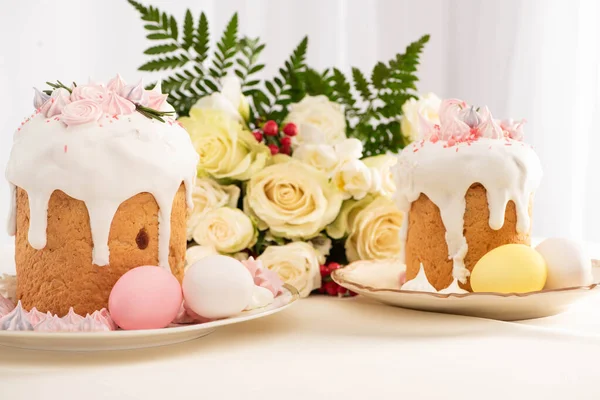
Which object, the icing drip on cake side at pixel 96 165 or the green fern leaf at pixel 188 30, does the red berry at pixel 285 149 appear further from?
the icing drip on cake side at pixel 96 165

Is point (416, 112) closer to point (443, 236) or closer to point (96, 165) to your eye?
point (443, 236)

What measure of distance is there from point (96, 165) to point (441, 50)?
2.37 metres

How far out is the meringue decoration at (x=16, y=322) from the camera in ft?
3.17

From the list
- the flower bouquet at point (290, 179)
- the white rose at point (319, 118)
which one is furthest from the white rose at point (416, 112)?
the white rose at point (319, 118)

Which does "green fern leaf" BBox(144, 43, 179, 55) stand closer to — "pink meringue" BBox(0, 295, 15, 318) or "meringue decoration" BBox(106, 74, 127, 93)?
"meringue decoration" BBox(106, 74, 127, 93)

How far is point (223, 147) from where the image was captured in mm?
1530

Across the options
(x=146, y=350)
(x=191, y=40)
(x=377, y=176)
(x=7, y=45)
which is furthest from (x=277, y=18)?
(x=146, y=350)

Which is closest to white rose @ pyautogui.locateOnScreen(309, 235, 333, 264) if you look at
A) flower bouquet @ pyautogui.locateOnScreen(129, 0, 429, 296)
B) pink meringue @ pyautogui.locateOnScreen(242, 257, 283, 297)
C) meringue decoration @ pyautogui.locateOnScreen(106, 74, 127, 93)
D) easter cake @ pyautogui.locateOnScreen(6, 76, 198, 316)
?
A: flower bouquet @ pyautogui.locateOnScreen(129, 0, 429, 296)

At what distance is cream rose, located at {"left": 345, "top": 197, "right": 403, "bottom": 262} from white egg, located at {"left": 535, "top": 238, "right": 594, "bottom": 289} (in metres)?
0.36

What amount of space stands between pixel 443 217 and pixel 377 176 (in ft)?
0.89

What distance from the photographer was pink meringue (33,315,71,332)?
0.96 m

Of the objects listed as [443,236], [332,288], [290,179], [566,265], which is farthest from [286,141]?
[566,265]

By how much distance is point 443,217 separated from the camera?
130cm

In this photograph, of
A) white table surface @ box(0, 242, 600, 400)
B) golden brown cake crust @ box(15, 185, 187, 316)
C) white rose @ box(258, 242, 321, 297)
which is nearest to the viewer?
white table surface @ box(0, 242, 600, 400)
